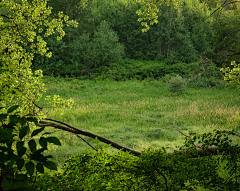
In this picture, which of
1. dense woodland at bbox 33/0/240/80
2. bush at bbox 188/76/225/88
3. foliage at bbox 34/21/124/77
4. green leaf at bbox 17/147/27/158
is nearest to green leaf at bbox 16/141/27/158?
green leaf at bbox 17/147/27/158

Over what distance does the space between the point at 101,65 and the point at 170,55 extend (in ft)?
40.9

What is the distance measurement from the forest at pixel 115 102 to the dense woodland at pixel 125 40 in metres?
0.22

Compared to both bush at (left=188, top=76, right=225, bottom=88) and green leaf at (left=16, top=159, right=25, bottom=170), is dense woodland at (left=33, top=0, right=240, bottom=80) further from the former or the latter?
green leaf at (left=16, top=159, right=25, bottom=170)

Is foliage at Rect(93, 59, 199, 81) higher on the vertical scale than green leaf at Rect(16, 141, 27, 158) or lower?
lower

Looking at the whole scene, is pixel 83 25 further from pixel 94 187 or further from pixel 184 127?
pixel 94 187

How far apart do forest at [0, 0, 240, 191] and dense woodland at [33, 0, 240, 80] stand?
22 cm

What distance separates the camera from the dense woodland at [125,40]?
3141 cm

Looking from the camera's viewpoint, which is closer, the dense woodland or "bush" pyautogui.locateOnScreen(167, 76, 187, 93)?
"bush" pyautogui.locateOnScreen(167, 76, 187, 93)

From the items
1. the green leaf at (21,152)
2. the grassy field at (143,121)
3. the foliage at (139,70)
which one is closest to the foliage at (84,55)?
the foliage at (139,70)

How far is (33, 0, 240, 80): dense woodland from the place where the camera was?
3141 cm

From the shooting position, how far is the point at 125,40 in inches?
1576

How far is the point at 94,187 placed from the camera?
239 cm

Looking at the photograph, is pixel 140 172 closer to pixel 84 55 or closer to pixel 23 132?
pixel 23 132

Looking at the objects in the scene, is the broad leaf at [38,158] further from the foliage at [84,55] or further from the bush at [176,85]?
the foliage at [84,55]
